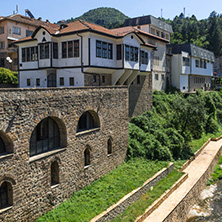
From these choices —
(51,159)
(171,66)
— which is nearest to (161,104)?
(171,66)

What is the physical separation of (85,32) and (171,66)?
983 inches

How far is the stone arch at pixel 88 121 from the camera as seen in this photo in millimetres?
15969

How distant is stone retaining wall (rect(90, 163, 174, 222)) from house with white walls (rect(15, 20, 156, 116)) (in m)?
9.47

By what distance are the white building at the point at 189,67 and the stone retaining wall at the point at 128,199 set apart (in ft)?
85.9

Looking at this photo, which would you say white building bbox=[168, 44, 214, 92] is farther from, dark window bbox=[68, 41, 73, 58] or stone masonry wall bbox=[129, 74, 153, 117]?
dark window bbox=[68, 41, 73, 58]

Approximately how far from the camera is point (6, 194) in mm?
11094

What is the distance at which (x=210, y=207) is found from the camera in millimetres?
19328

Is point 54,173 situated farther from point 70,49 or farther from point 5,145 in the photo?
point 70,49

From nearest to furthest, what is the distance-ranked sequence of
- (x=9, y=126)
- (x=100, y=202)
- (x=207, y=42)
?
(x=9, y=126)
(x=100, y=202)
(x=207, y=42)

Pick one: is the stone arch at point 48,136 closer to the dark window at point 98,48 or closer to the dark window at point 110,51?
the dark window at point 98,48

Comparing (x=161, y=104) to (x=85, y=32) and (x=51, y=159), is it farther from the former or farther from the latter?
(x=51, y=159)

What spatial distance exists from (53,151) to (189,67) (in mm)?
37639

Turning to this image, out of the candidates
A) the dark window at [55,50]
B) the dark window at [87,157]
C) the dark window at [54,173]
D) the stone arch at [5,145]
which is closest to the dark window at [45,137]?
the dark window at [54,173]

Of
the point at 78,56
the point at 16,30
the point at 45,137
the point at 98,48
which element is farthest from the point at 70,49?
the point at 16,30
